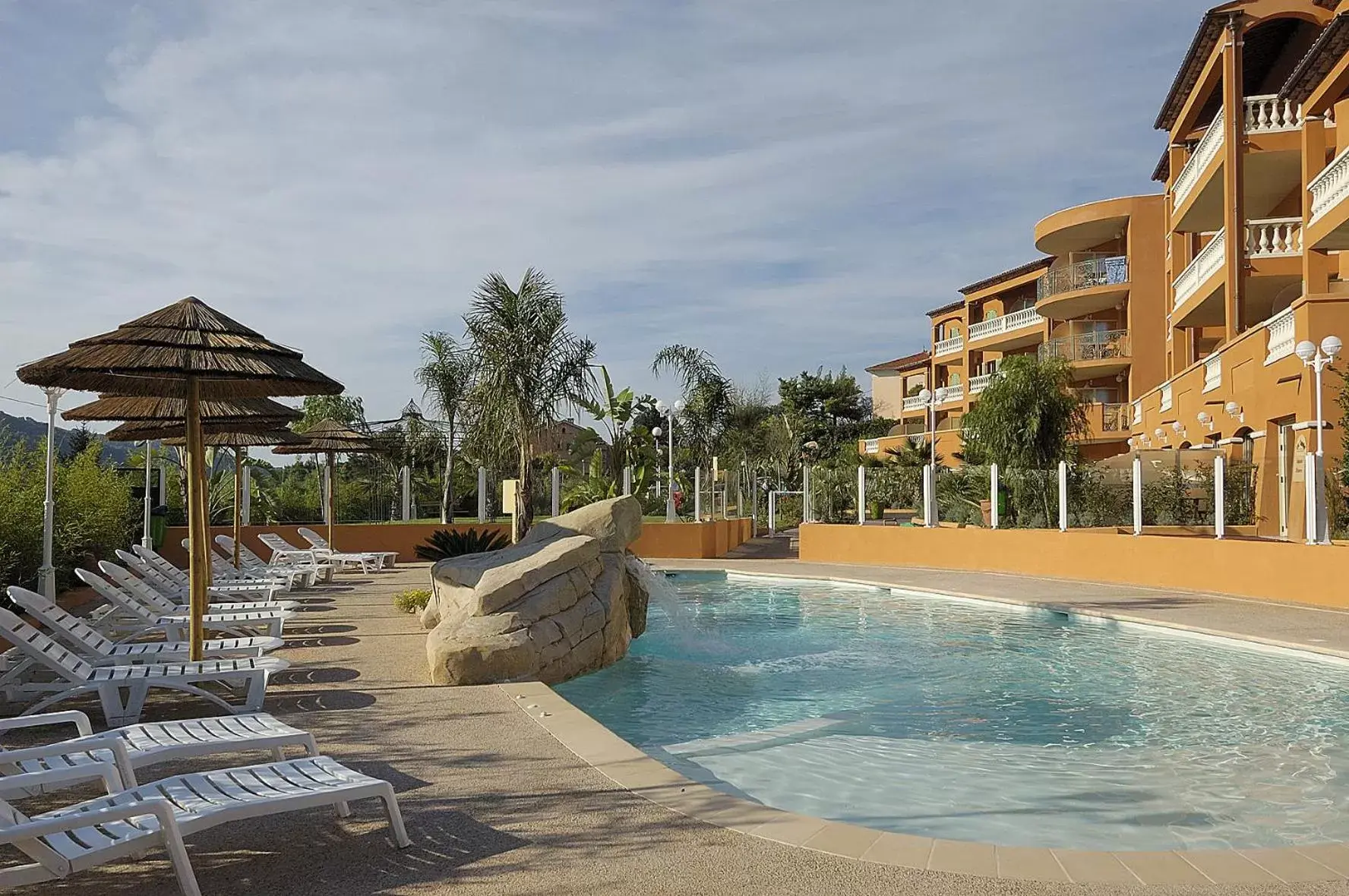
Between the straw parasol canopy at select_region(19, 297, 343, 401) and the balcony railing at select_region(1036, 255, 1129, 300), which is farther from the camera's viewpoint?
the balcony railing at select_region(1036, 255, 1129, 300)

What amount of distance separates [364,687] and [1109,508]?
16.7 m

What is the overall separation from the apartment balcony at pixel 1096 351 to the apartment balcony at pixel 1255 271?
9381 millimetres

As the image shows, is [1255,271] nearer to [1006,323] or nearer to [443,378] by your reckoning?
[1006,323]

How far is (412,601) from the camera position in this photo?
1312 cm

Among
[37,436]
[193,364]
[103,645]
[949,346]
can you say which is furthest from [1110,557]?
[37,436]

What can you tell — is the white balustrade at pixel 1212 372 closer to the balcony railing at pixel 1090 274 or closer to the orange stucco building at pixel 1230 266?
the orange stucco building at pixel 1230 266

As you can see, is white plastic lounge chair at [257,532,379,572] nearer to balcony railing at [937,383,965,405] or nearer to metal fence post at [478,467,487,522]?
metal fence post at [478,467,487,522]

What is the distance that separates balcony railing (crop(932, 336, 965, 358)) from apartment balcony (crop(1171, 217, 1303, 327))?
20.4 m

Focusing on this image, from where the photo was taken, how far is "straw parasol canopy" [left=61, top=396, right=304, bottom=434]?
36.2 feet

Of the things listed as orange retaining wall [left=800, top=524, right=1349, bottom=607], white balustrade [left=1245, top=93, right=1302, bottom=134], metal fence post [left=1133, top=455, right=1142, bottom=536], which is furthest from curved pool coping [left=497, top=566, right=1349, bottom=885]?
white balustrade [left=1245, top=93, right=1302, bottom=134]

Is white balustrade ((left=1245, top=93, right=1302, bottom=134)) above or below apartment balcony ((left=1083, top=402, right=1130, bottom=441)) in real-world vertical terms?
above

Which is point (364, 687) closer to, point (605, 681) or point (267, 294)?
point (605, 681)

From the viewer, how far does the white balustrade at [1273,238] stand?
21625 mm

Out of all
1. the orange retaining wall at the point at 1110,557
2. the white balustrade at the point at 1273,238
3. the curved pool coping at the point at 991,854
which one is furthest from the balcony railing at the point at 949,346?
the curved pool coping at the point at 991,854
